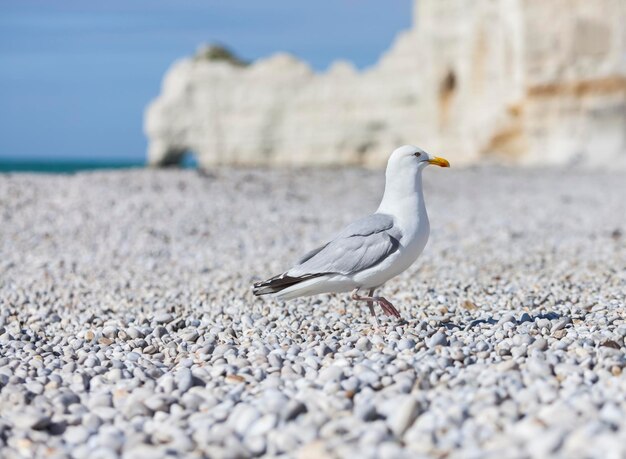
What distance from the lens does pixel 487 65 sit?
82.2 feet

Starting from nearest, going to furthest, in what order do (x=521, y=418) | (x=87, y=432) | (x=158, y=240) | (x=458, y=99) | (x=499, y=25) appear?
1. (x=521, y=418)
2. (x=87, y=432)
3. (x=158, y=240)
4. (x=499, y=25)
5. (x=458, y=99)

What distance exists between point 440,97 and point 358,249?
993 inches

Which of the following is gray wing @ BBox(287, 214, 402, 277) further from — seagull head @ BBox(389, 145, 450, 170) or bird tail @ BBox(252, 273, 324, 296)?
seagull head @ BBox(389, 145, 450, 170)

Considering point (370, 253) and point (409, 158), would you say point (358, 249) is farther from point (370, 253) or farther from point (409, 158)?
point (409, 158)

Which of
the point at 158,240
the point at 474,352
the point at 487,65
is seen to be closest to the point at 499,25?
the point at 487,65

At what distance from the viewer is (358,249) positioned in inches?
157

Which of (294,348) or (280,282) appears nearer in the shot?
(294,348)

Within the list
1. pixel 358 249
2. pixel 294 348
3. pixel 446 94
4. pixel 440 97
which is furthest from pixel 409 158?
pixel 446 94

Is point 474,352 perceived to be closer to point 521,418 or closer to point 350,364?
point 350,364

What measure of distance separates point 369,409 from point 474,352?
903mm

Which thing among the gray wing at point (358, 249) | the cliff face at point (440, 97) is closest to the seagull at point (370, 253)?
the gray wing at point (358, 249)

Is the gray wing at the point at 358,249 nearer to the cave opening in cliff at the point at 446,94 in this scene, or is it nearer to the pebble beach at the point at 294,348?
the pebble beach at the point at 294,348

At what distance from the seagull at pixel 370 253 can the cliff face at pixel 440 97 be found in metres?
17.9

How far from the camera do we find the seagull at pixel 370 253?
397 centimetres
